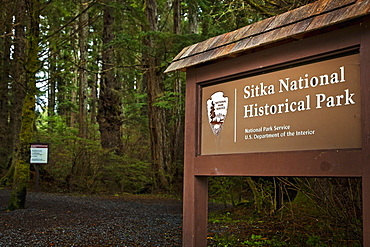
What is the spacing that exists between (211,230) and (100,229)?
1.91 meters

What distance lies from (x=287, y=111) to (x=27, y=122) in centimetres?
753

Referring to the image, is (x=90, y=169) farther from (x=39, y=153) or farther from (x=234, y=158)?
(x=234, y=158)

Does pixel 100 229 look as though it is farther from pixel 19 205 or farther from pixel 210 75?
pixel 210 75

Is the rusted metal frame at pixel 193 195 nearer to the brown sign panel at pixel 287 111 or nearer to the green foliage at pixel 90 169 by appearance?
the brown sign panel at pixel 287 111

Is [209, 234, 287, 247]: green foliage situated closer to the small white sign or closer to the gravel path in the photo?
the gravel path

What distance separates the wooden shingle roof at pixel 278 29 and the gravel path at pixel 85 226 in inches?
114

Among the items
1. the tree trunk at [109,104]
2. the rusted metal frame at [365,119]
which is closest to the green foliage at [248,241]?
the rusted metal frame at [365,119]

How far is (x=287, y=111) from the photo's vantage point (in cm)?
363

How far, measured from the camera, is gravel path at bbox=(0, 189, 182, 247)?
20.9ft

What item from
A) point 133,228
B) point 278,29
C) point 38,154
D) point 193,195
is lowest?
point 133,228

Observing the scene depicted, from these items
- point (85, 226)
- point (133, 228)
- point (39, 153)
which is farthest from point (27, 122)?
point (39, 153)

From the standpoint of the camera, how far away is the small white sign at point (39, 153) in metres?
15.0

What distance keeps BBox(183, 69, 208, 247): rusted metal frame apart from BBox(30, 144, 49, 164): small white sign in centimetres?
1168

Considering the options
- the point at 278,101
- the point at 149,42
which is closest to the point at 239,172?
the point at 278,101
